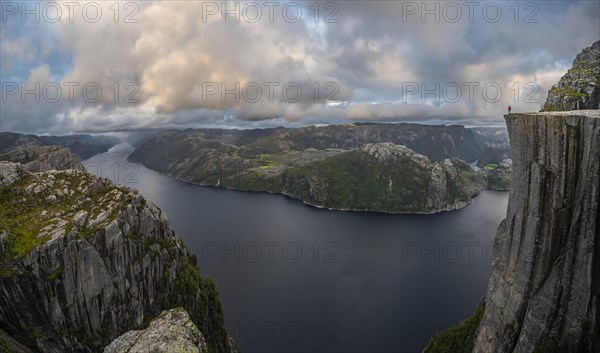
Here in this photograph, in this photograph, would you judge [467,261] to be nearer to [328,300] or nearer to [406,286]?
[406,286]

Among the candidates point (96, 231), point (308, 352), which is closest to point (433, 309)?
point (308, 352)

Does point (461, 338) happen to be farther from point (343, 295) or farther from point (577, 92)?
point (343, 295)

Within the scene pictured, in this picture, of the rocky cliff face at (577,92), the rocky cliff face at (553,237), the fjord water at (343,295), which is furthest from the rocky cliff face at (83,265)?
the rocky cliff face at (577,92)

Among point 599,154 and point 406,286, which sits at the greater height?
point 599,154

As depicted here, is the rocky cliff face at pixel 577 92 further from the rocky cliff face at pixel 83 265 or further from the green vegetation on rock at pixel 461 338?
the rocky cliff face at pixel 83 265

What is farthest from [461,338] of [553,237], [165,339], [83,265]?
[83,265]

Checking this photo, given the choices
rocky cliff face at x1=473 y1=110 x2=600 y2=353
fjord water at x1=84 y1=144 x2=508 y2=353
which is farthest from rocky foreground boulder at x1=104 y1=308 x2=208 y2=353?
fjord water at x1=84 y1=144 x2=508 y2=353

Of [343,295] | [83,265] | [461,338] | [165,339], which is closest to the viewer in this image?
[165,339]
